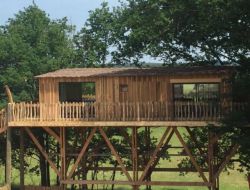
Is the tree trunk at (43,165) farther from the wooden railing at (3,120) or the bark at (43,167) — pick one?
the wooden railing at (3,120)

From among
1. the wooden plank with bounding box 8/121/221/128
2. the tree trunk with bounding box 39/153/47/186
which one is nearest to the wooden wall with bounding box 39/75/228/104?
the wooden plank with bounding box 8/121/221/128

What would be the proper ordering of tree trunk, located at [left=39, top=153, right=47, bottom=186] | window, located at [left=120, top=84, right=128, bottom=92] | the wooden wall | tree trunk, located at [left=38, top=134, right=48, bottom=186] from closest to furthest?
the wooden wall, window, located at [left=120, top=84, right=128, bottom=92], tree trunk, located at [left=38, top=134, right=48, bottom=186], tree trunk, located at [left=39, top=153, right=47, bottom=186]

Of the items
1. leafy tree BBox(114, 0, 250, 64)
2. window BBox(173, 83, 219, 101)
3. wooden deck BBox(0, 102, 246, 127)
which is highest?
leafy tree BBox(114, 0, 250, 64)

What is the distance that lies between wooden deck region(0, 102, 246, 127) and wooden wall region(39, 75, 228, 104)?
68cm

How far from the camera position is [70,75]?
30531mm

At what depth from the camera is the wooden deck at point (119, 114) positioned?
28047 millimetres

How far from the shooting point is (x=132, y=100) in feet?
98.4

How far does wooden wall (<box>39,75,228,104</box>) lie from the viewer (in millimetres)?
29348

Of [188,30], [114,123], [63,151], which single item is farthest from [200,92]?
[63,151]

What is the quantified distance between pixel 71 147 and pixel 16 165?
21.6ft

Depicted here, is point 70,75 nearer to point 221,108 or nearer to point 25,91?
point 221,108

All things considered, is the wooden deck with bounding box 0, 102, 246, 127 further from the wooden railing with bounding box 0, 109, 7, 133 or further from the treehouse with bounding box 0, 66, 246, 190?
the wooden railing with bounding box 0, 109, 7, 133

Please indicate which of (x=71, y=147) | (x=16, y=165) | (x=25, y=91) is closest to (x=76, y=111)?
(x=71, y=147)

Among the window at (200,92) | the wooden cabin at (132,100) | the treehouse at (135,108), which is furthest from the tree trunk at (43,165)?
the window at (200,92)
